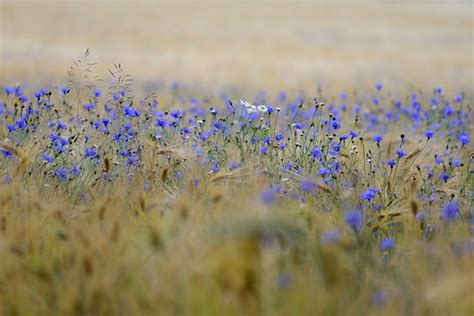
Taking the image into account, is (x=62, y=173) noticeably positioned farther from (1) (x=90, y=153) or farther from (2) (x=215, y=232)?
(2) (x=215, y=232)

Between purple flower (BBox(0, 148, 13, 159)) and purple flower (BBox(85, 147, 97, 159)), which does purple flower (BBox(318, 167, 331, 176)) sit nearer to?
purple flower (BBox(85, 147, 97, 159))

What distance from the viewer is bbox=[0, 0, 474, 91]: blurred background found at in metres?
13.8

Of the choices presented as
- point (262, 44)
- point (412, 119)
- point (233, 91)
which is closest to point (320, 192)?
point (412, 119)

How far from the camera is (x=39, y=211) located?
134 inches

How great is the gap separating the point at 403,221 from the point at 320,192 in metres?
0.43

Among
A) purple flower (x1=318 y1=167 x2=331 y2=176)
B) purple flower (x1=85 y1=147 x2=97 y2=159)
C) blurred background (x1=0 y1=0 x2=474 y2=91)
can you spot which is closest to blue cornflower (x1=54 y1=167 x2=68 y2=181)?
purple flower (x1=85 y1=147 x2=97 y2=159)

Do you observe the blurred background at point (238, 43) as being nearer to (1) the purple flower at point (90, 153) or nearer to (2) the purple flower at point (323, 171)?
(1) the purple flower at point (90, 153)

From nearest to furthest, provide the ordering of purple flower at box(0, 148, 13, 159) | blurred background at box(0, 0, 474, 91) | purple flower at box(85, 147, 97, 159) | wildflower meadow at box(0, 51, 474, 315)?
1. wildflower meadow at box(0, 51, 474, 315)
2. purple flower at box(0, 148, 13, 159)
3. purple flower at box(85, 147, 97, 159)
4. blurred background at box(0, 0, 474, 91)

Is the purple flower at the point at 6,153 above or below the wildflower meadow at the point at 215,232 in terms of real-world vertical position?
above

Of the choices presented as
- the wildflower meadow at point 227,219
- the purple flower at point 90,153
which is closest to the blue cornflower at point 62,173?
the wildflower meadow at point 227,219

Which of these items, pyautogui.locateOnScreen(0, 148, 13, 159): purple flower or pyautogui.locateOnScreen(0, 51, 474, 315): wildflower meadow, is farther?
pyautogui.locateOnScreen(0, 148, 13, 159): purple flower

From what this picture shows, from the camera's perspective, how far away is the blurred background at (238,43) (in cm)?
1377

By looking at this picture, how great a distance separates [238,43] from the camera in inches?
839

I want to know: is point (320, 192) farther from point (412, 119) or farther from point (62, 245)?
point (412, 119)
